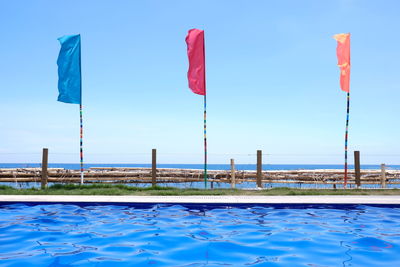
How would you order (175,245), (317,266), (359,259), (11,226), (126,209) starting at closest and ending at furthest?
1. (317,266)
2. (359,259)
3. (175,245)
4. (11,226)
5. (126,209)

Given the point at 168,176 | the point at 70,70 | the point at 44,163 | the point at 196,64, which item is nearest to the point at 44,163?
the point at 44,163

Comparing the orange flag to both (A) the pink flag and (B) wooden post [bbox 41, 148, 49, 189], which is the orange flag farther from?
(B) wooden post [bbox 41, 148, 49, 189]

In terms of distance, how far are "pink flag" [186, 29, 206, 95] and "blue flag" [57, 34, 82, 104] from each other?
393 centimetres

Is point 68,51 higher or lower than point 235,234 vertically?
higher

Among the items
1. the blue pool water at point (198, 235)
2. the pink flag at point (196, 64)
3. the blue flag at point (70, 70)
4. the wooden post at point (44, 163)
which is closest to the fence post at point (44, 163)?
the wooden post at point (44, 163)

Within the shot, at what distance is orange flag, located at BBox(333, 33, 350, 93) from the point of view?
12.1 meters

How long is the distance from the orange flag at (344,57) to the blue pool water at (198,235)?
16.8 ft

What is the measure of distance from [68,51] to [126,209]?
23.3 feet

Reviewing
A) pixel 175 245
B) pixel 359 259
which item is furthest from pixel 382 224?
pixel 175 245

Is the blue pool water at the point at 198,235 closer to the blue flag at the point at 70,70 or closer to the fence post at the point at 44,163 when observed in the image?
the fence post at the point at 44,163

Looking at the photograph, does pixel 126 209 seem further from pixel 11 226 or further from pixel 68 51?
pixel 68 51

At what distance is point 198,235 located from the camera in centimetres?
664

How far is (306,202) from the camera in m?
8.42

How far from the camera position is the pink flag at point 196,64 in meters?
12.4
